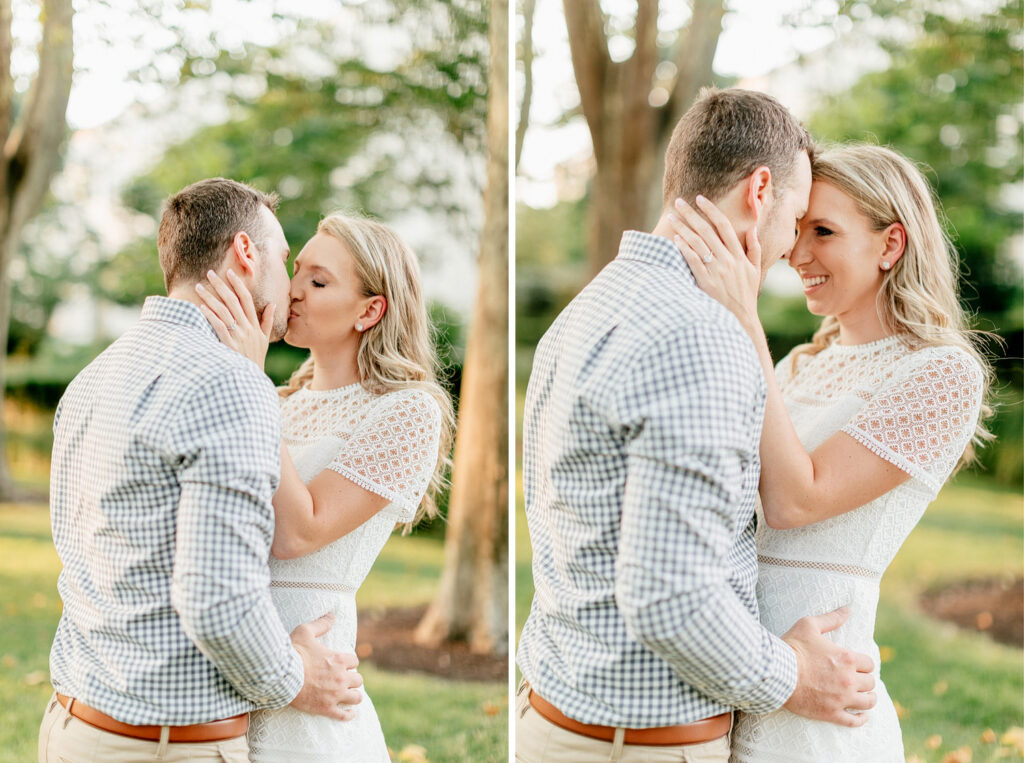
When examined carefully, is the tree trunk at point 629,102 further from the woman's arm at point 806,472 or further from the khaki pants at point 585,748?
the khaki pants at point 585,748

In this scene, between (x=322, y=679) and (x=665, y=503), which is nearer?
(x=665, y=503)

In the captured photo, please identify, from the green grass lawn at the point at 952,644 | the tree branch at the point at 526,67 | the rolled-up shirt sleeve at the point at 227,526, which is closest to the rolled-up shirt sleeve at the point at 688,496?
the rolled-up shirt sleeve at the point at 227,526

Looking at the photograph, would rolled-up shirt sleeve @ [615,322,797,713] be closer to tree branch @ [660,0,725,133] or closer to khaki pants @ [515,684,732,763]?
khaki pants @ [515,684,732,763]

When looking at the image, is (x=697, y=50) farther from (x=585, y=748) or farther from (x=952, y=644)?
(x=585, y=748)

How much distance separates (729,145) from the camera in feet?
6.22

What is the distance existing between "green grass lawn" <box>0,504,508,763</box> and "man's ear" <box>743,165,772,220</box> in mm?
3118

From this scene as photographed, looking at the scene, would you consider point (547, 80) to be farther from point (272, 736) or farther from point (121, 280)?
point (272, 736)

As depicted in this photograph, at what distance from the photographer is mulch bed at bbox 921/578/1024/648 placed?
5.97m

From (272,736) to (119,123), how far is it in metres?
5.99

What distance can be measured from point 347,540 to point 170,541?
53 centimetres

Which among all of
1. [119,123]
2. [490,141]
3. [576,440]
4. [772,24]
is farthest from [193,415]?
[119,123]

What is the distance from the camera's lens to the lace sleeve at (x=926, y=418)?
200 cm

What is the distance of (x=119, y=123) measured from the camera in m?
7.07

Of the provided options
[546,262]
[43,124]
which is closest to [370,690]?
[43,124]
